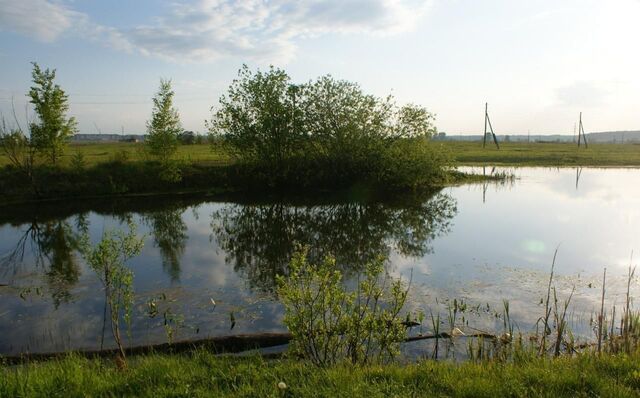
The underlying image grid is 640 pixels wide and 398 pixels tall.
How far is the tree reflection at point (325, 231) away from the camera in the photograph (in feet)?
57.2

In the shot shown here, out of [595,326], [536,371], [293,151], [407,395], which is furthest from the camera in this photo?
[293,151]

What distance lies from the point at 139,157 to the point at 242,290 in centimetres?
3295

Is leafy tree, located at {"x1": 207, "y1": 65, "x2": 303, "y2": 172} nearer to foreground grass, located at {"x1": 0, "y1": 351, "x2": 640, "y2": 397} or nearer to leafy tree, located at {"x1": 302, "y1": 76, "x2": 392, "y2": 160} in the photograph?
leafy tree, located at {"x1": 302, "y1": 76, "x2": 392, "y2": 160}

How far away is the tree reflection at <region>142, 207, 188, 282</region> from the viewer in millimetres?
17125

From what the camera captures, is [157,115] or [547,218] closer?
[547,218]

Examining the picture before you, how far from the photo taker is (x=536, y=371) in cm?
618

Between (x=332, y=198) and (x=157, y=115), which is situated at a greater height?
(x=157, y=115)

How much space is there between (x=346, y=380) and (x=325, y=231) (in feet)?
55.0

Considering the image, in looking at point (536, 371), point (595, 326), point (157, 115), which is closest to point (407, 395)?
point (536, 371)

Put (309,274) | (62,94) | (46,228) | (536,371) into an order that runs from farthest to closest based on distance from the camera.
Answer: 1. (62,94)
2. (46,228)
3. (309,274)
4. (536,371)

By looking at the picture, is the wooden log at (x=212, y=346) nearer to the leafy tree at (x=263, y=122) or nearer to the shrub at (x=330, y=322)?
the shrub at (x=330, y=322)

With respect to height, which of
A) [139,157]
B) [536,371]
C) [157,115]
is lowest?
[536,371]

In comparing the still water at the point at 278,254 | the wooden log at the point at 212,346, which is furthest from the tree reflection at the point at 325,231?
the wooden log at the point at 212,346

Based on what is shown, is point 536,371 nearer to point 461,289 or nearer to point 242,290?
point 461,289
